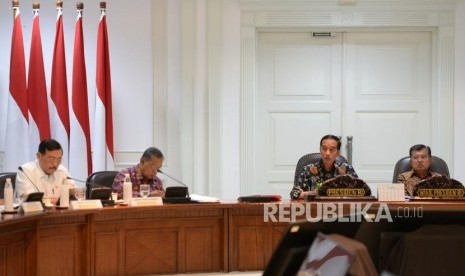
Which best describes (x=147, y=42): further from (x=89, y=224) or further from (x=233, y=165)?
(x=89, y=224)

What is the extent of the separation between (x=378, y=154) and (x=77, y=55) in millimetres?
3273

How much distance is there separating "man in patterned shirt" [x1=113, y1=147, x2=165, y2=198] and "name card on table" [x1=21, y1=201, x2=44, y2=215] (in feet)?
2.91

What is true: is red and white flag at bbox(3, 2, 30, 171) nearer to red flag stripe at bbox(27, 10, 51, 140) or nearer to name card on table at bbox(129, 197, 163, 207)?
red flag stripe at bbox(27, 10, 51, 140)

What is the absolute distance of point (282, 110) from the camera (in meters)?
7.27

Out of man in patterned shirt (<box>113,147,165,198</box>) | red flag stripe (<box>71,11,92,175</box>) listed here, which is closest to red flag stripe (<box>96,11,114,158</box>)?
red flag stripe (<box>71,11,92,175</box>)

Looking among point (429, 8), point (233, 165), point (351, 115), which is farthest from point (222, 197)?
point (429, 8)

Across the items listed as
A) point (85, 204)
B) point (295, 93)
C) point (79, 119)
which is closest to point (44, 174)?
point (85, 204)

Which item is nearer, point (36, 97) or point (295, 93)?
point (36, 97)

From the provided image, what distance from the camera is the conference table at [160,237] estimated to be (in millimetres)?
4492

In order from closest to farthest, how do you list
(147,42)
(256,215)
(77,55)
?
(256,215) < (77,55) < (147,42)

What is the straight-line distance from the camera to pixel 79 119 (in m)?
6.61

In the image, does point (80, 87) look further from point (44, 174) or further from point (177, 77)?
point (44, 174)

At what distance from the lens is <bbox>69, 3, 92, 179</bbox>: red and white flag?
21.6 ft

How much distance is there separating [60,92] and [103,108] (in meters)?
0.43
